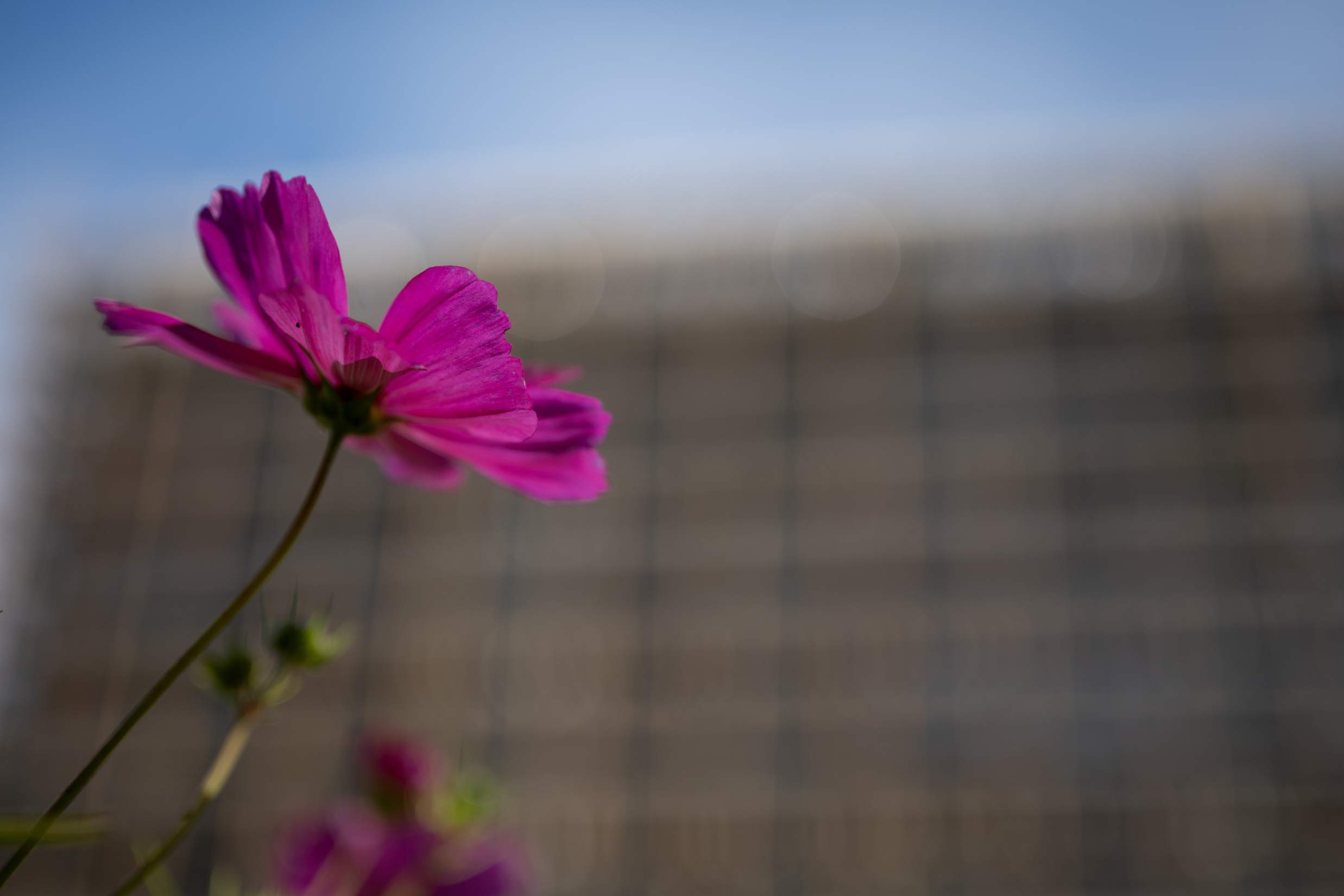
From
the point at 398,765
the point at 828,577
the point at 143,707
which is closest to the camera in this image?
the point at 143,707

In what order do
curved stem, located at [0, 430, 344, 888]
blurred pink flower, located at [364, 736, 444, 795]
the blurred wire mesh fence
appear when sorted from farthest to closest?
1. the blurred wire mesh fence
2. blurred pink flower, located at [364, 736, 444, 795]
3. curved stem, located at [0, 430, 344, 888]

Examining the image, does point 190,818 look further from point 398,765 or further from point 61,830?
point 398,765

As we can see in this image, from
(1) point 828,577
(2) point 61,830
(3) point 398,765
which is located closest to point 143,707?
(2) point 61,830

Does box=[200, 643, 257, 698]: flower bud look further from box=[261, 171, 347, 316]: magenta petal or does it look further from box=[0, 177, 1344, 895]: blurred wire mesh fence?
box=[0, 177, 1344, 895]: blurred wire mesh fence

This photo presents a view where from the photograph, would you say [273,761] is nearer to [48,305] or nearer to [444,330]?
[48,305]

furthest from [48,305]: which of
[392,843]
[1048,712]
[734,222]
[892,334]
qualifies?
[392,843]

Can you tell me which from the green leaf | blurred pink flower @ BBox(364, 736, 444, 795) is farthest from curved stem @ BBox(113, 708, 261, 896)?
blurred pink flower @ BBox(364, 736, 444, 795)
